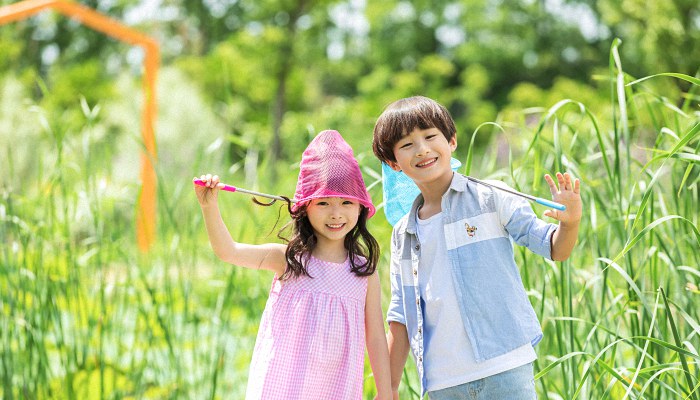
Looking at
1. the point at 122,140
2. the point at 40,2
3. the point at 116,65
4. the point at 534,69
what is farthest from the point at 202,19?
the point at 40,2

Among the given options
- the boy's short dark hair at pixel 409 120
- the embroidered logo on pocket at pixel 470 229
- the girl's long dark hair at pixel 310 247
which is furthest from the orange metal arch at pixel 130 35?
the embroidered logo on pocket at pixel 470 229

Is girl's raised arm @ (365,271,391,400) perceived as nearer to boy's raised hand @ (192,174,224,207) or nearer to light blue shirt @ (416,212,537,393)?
light blue shirt @ (416,212,537,393)

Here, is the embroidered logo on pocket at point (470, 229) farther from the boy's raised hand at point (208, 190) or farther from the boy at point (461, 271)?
the boy's raised hand at point (208, 190)

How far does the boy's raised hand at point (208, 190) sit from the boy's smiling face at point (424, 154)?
1.11 ft

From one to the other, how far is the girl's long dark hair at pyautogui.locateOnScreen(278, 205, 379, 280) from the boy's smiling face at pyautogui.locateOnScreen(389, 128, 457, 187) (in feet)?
0.62

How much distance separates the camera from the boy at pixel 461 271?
1430 mm

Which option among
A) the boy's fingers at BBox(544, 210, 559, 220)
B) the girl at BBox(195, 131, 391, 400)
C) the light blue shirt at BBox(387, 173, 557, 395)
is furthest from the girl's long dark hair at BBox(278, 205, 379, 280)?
the boy's fingers at BBox(544, 210, 559, 220)

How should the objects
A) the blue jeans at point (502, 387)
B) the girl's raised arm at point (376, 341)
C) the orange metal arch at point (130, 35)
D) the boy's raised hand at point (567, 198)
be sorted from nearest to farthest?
the boy's raised hand at point (567, 198)
the blue jeans at point (502, 387)
the girl's raised arm at point (376, 341)
the orange metal arch at point (130, 35)

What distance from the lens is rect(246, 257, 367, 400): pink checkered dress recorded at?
1.52m

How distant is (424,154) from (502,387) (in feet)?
1.43

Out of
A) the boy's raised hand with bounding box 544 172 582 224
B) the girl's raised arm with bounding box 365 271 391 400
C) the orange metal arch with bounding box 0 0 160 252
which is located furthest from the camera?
the orange metal arch with bounding box 0 0 160 252

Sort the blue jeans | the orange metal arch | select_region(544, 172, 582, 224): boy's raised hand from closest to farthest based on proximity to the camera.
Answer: select_region(544, 172, 582, 224): boy's raised hand, the blue jeans, the orange metal arch

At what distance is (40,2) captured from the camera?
4.98 m

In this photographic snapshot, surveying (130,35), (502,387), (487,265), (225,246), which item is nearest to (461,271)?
(487,265)
